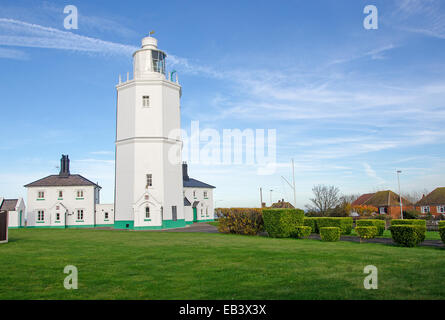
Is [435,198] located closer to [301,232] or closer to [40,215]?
[301,232]

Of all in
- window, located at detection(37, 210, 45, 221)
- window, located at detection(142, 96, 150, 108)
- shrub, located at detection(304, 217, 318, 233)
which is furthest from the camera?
window, located at detection(37, 210, 45, 221)

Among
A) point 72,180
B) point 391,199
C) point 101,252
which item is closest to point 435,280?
point 101,252

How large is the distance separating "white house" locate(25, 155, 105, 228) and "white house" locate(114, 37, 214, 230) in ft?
24.1

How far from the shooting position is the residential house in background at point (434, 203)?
207 feet

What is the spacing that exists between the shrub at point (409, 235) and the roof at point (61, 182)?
3599 cm

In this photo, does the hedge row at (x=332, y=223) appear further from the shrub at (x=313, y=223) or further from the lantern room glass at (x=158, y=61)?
the lantern room glass at (x=158, y=61)

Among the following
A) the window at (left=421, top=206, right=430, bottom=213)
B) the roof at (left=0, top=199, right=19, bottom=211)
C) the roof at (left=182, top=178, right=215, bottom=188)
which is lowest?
the window at (left=421, top=206, right=430, bottom=213)

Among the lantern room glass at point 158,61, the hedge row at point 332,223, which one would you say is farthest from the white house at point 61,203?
the hedge row at point 332,223

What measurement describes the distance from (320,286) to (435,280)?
3.04 metres

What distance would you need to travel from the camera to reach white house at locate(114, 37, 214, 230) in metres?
36.8

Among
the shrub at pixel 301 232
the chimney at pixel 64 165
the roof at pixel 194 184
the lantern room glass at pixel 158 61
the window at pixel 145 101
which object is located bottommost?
the shrub at pixel 301 232

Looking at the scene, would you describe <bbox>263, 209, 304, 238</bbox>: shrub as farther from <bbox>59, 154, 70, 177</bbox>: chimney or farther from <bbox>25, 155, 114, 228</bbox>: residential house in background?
<bbox>59, 154, 70, 177</bbox>: chimney

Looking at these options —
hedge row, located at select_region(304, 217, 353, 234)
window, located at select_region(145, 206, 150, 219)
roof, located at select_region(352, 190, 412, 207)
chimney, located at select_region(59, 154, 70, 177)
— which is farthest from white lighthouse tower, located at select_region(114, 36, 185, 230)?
roof, located at select_region(352, 190, 412, 207)

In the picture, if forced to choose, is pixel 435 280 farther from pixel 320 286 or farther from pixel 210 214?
pixel 210 214
